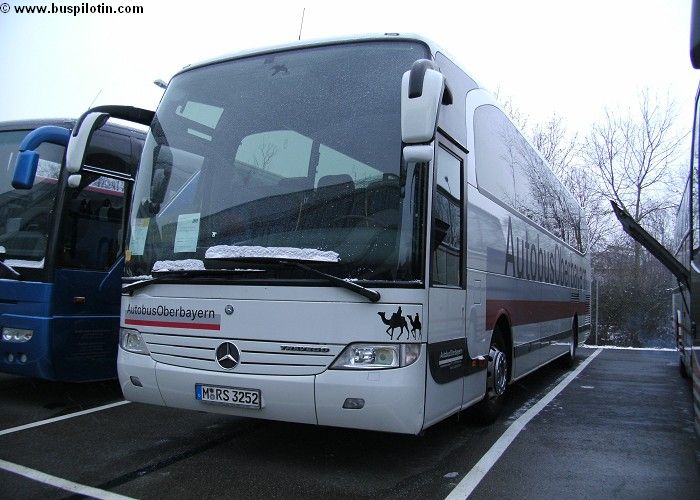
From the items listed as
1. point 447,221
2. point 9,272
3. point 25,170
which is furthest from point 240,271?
point 9,272

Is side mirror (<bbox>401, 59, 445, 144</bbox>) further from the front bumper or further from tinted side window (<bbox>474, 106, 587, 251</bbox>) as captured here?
tinted side window (<bbox>474, 106, 587, 251</bbox>)

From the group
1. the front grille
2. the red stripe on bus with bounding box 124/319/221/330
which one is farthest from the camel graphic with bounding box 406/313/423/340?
the red stripe on bus with bounding box 124/319/221/330

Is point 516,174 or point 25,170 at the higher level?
point 516,174

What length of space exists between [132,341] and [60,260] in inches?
81.4

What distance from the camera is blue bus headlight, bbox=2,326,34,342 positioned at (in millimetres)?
6414

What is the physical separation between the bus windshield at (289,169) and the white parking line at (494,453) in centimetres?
157

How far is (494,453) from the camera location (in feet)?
17.6

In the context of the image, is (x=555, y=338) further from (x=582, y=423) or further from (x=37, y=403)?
(x=37, y=403)

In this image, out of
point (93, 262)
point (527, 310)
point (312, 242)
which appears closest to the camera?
point (312, 242)

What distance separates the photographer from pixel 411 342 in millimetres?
4121

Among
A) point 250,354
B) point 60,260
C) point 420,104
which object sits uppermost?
point 420,104

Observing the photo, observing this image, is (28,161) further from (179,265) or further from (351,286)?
(351,286)

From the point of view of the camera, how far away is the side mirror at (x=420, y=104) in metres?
3.88

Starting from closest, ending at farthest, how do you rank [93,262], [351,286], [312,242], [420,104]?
1. [420,104]
2. [351,286]
3. [312,242]
4. [93,262]
